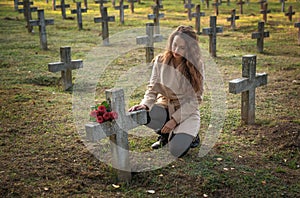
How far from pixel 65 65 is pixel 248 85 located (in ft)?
11.7

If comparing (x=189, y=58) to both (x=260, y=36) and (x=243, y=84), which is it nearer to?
(x=243, y=84)

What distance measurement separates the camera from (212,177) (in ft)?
13.9

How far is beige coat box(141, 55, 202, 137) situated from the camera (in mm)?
4691

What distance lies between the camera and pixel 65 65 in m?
7.63

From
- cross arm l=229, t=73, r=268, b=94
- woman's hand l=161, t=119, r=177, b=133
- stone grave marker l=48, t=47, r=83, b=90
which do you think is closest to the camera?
woman's hand l=161, t=119, r=177, b=133

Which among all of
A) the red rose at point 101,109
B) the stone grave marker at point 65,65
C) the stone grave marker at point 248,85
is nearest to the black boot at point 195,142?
the stone grave marker at point 248,85

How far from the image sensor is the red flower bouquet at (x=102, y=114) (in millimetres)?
3703

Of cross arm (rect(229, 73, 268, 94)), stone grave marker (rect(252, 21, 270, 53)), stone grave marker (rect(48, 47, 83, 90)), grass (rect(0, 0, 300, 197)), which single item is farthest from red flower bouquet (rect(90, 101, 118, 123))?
stone grave marker (rect(252, 21, 270, 53))

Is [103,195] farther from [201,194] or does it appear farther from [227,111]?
[227,111]

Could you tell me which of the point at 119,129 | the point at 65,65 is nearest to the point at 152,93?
the point at 119,129

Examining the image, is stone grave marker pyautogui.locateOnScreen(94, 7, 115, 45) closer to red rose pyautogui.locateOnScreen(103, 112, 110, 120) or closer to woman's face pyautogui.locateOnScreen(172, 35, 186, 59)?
woman's face pyautogui.locateOnScreen(172, 35, 186, 59)

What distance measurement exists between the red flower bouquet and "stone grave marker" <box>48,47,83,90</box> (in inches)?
153

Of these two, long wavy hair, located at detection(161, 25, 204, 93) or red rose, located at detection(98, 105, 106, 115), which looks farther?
long wavy hair, located at detection(161, 25, 204, 93)

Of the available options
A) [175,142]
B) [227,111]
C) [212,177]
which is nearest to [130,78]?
[227,111]
